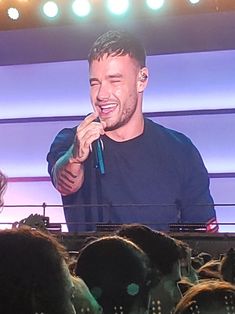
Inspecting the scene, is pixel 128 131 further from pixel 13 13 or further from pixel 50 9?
pixel 13 13

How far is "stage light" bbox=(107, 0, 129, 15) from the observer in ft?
17.3

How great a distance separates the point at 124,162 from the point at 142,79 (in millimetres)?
834

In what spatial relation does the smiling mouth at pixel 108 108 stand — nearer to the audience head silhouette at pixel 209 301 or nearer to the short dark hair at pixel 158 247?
the short dark hair at pixel 158 247

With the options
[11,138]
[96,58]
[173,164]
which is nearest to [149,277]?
[173,164]

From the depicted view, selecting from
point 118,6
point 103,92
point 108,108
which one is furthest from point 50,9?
point 108,108

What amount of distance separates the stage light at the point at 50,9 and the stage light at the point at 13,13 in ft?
0.87

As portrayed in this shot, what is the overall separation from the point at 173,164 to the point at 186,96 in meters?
0.75

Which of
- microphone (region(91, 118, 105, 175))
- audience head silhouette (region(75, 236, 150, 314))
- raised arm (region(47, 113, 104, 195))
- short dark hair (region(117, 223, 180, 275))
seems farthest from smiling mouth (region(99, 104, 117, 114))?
audience head silhouette (region(75, 236, 150, 314))

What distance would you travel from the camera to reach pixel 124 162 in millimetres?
5457

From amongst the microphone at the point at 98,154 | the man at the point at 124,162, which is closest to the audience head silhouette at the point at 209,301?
the man at the point at 124,162

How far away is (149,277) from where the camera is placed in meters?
1.19

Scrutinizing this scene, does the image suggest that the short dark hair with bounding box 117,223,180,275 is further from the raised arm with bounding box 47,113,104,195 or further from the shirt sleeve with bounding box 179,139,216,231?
the raised arm with bounding box 47,113,104,195

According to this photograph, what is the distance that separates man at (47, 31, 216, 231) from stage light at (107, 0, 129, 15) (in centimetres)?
33

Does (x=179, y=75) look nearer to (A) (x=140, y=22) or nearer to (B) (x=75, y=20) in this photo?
(A) (x=140, y=22)
